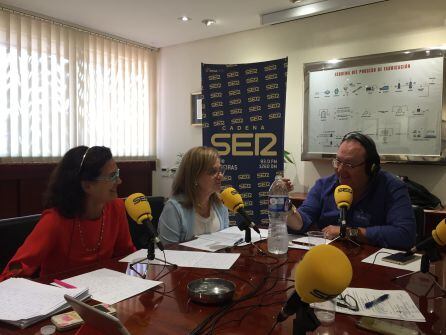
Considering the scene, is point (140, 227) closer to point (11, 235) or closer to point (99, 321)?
point (11, 235)

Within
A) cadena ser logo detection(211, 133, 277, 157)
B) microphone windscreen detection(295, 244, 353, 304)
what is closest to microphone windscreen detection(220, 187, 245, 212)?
microphone windscreen detection(295, 244, 353, 304)

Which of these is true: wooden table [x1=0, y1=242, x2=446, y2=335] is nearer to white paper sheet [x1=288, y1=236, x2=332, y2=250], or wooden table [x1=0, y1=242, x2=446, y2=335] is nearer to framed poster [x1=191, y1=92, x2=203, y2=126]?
white paper sheet [x1=288, y1=236, x2=332, y2=250]

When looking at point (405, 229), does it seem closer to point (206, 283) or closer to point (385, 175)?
point (385, 175)

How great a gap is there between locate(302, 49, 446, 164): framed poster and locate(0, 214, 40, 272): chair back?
281 centimetres

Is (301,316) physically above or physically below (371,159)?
below

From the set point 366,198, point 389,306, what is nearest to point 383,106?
point 366,198

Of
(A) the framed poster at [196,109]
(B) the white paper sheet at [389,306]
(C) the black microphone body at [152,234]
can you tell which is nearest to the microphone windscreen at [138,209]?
(C) the black microphone body at [152,234]

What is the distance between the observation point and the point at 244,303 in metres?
1.13

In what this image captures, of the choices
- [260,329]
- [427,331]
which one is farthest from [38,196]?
[427,331]

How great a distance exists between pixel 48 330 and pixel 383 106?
3278 millimetres

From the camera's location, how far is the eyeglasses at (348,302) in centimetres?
107

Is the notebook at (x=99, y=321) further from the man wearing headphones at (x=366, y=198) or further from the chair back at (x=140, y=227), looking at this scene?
the man wearing headphones at (x=366, y=198)

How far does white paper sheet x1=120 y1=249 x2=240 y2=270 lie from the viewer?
1.49m

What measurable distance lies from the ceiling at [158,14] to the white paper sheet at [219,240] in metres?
2.41
